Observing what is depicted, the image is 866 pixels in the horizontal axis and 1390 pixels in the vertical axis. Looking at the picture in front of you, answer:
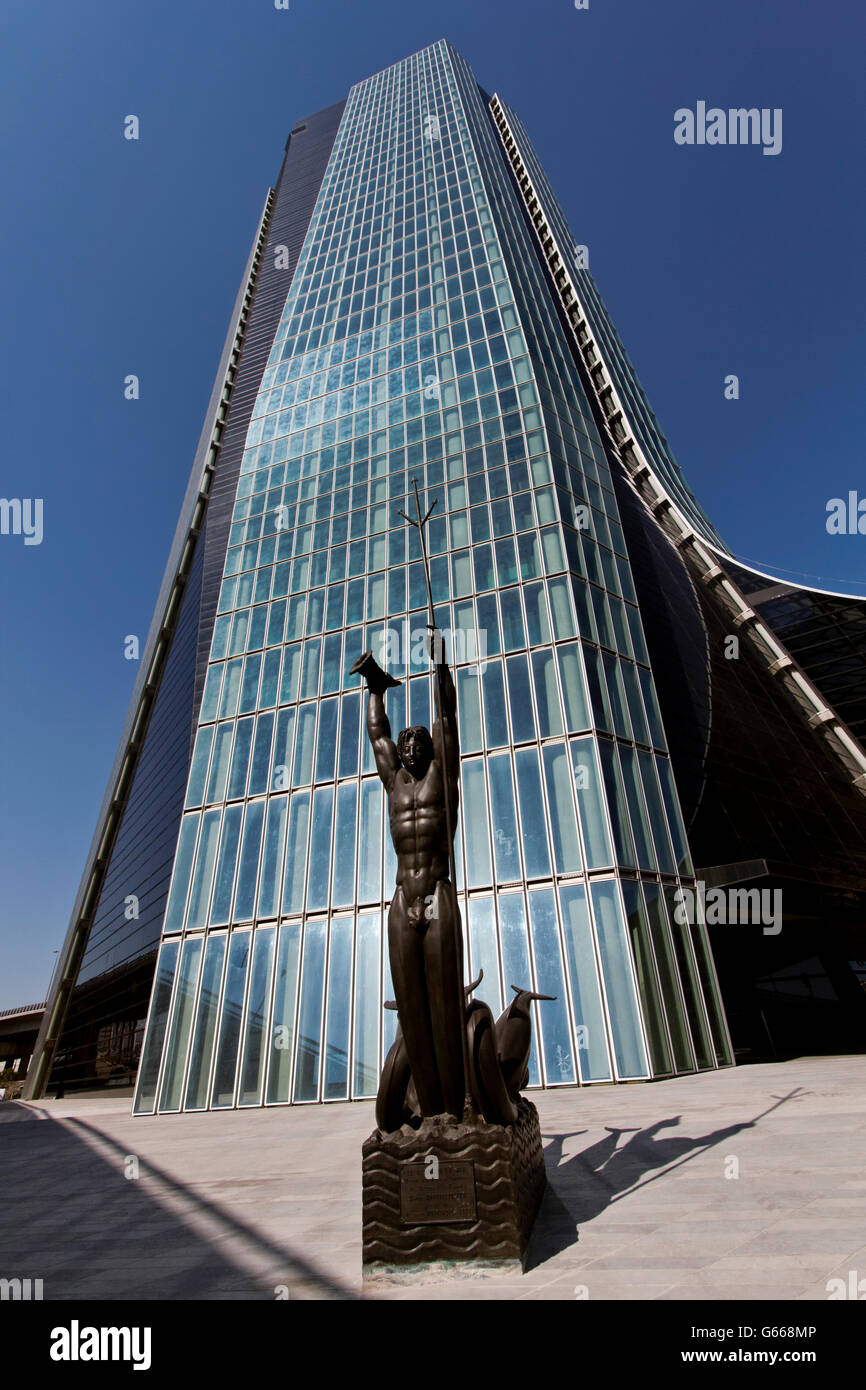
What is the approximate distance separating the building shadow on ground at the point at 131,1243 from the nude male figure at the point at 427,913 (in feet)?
5.28

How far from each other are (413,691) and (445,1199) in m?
18.2

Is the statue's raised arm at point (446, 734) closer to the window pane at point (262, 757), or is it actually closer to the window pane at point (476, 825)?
the window pane at point (476, 825)

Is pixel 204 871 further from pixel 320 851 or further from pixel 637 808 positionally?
pixel 637 808

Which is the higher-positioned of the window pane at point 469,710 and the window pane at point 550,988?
the window pane at point 469,710

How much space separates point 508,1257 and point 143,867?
103 feet

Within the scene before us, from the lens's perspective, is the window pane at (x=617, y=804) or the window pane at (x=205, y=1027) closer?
the window pane at (x=617, y=804)

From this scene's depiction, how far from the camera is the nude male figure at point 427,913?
234 inches

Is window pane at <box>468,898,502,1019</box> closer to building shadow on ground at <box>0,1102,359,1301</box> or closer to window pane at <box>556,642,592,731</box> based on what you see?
window pane at <box>556,642,592,731</box>

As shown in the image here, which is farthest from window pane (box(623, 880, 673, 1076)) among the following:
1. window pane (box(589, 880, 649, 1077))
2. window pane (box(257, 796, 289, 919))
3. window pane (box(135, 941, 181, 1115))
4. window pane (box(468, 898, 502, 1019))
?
Answer: window pane (box(135, 941, 181, 1115))

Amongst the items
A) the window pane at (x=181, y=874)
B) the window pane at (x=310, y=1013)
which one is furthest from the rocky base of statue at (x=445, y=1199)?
the window pane at (x=181, y=874)

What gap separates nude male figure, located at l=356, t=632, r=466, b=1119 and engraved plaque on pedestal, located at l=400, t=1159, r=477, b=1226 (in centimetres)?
51

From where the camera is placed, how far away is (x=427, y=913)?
6242mm
